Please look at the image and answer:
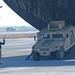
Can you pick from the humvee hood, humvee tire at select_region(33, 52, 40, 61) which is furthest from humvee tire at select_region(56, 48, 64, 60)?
humvee tire at select_region(33, 52, 40, 61)

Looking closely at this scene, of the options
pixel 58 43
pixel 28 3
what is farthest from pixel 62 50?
pixel 28 3

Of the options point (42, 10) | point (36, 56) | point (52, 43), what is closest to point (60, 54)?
point (52, 43)

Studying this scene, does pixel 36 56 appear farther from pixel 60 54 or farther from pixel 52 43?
pixel 60 54

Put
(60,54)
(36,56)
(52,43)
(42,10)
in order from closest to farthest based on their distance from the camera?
(60,54)
(52,43)
(36,56)
(42,10)

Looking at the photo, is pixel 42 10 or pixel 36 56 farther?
pixel 42 10

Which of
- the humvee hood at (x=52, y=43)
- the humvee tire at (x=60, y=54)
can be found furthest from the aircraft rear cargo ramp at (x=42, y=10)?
the humvee tire at (x=60, y=54)

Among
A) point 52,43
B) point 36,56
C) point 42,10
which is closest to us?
point 52,43

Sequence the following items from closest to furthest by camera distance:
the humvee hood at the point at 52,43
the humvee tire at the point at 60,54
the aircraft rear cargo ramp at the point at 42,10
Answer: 1. the humvee tire at the point at 60,54
2. the humvee hood at the point at 52,43
3. the aircraft rear cargo ramp at the point at 42,10

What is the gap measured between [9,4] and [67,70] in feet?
49.8

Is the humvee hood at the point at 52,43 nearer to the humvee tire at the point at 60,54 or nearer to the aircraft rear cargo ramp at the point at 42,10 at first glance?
the humvee tire at the point at 60,54

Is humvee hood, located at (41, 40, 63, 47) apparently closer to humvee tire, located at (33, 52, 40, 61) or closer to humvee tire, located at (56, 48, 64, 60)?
humvee tire, located at (56, 48, 64, 60)

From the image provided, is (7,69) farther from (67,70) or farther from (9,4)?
(9,4)

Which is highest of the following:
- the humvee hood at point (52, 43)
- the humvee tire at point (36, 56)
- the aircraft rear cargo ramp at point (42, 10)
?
the aircraft rear cargo ramp at point (42, 10)

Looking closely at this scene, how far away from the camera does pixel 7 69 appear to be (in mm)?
26328
